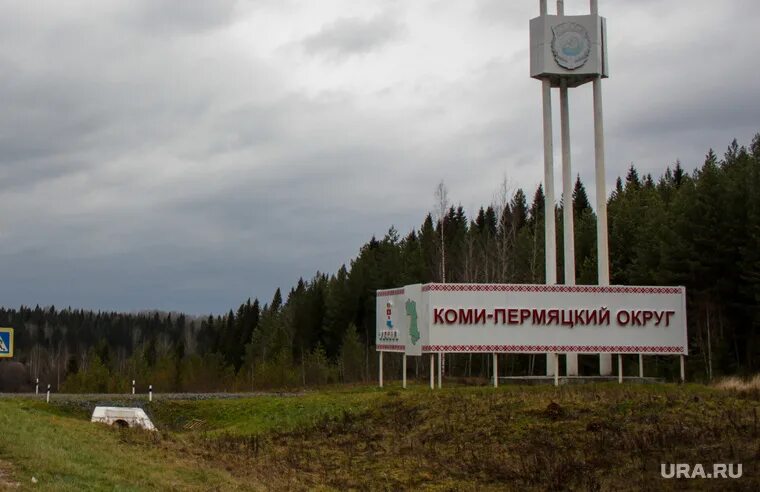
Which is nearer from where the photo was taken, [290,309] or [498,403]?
[498,403]

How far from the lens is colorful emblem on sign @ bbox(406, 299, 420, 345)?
31812 millimetres

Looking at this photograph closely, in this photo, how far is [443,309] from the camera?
102 ft

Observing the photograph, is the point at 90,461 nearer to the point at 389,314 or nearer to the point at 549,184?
the point at 389,314

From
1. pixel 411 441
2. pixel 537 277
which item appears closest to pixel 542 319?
pixel 411 441

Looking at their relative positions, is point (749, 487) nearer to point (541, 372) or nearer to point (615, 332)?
point (615, 332)

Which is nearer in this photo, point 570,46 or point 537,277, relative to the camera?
point 570,46

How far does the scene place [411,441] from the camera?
24.4m

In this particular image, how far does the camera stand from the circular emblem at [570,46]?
34219 millimetres

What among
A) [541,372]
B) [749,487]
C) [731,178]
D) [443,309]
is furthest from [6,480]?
[541,372]

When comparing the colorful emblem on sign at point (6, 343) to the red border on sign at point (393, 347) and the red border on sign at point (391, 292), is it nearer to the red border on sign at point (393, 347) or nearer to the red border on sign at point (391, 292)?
the red border on sign at point (393, 347)

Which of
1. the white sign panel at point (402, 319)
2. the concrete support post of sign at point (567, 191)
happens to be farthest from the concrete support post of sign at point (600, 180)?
the white sign panel at point (402, 319)

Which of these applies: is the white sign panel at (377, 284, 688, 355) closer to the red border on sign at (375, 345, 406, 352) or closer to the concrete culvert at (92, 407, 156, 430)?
the red border on sign at (375, 345, 406, 352)

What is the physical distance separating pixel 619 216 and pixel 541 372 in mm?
13812

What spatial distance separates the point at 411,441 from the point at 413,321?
811 cm
